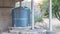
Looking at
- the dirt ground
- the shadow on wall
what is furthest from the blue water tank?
the shadow on wall

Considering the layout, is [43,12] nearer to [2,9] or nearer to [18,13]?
[18,13]

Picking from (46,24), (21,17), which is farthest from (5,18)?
(46,24)

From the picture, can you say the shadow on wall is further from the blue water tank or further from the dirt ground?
the dirt ground

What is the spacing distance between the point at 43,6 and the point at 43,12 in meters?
0.24

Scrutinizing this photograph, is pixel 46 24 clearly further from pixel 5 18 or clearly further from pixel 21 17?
pixel 5 18

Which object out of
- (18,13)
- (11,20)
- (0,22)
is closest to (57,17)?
(18,13)

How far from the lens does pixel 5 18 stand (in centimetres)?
537

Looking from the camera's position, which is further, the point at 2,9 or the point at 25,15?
the point at 2,9

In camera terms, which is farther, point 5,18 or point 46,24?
point 5,18

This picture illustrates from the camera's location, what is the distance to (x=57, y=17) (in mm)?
4918

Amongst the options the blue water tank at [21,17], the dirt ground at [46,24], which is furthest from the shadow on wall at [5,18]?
the dirt ground at [46,24]

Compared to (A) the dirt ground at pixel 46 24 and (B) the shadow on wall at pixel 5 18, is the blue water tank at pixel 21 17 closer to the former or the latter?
(A) the dirt ground at pixel 46 24

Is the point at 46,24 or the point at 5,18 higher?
the point at 5,18

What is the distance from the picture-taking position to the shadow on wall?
5.31m
